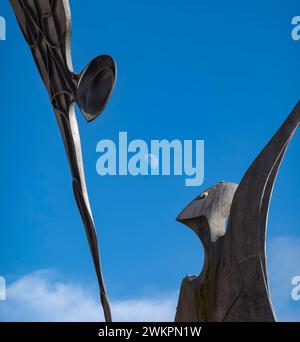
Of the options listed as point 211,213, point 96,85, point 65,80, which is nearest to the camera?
point 96,85

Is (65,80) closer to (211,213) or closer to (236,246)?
(211,213)

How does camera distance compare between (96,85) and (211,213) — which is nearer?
(96,85)

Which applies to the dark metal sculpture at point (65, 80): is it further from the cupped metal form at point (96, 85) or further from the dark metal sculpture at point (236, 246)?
the dark metal sculpture at point (236, 246)

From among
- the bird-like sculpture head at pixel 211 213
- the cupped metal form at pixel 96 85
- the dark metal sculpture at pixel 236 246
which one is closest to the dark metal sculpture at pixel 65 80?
the cupped metal form at pixel 96 85

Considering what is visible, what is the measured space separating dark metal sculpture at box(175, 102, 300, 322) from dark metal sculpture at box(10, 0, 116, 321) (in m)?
1.30

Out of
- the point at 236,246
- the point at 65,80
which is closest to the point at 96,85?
the point at 65,80

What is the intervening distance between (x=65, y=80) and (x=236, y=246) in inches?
107

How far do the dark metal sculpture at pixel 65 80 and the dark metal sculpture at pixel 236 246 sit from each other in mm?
1297

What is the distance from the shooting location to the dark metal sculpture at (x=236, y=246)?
7195 mm

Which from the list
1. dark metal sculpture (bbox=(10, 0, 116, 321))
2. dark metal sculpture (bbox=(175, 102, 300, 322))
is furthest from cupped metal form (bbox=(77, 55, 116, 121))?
dark metal sculpture (bbox=(175, 102, 300, 322))

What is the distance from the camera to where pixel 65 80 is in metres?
7.53

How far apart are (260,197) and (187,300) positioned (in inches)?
68.2

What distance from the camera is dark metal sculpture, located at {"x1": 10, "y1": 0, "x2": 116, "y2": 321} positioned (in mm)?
7121

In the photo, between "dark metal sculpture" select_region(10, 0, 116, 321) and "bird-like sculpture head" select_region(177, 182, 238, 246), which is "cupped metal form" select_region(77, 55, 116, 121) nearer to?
"dark metal sculpture" select_region(10, 0, 116, 321)
